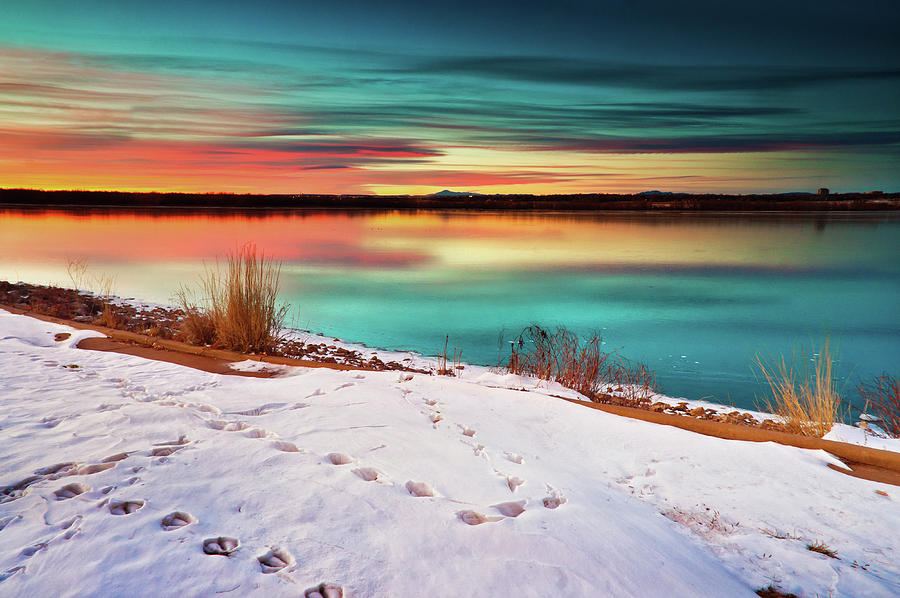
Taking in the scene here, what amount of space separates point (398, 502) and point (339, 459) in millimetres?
577

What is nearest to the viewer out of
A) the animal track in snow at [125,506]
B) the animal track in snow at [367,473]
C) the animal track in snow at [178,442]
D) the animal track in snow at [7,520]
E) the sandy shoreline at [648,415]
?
the animal track in snow at [7,520]

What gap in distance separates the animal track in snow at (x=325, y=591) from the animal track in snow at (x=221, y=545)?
393 mm

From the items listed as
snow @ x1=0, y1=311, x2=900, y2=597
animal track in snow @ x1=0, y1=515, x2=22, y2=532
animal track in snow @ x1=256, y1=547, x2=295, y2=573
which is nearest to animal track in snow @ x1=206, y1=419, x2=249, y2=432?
snow @ x1=0, y1=311, x2=900, y2=597

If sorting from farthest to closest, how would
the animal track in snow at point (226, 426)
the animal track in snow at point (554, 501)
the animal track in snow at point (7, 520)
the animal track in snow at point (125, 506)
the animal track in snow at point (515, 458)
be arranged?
the animal track in snow at point (226, 426)
the animal track in snow at point (515, 458)
the animal track in snow at point (554, 501)
the animal track in snow at point (125, 506)
the animal track in snow at point (7, 520)

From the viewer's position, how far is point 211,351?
590 centimetres

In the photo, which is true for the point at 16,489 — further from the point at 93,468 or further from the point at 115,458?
the point at 115,458

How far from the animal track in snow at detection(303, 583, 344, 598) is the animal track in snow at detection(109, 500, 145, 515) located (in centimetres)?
94

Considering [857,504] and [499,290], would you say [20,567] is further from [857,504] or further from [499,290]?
[499,290]

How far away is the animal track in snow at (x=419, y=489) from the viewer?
2.60m

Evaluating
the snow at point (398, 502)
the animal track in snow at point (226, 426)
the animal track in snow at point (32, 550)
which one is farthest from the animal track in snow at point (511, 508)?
the animal track in snow at point (32, 550)

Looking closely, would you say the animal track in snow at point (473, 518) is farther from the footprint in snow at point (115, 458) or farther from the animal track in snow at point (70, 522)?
the footprint in snow at point (115, 458)

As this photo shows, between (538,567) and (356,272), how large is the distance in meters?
17.5

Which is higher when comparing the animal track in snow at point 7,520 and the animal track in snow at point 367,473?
the animal track in snow at point 7,520

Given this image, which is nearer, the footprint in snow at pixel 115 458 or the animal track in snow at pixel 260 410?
the footprint in snow at pixel 115 458
